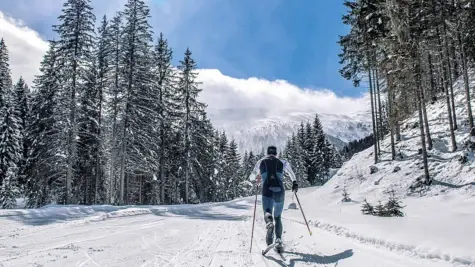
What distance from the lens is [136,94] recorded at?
2812 centimetres

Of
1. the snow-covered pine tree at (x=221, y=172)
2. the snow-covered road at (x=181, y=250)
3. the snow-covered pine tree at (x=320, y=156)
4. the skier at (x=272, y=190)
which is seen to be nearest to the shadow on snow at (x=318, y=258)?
the snow-covered road at (x=181, y=250)

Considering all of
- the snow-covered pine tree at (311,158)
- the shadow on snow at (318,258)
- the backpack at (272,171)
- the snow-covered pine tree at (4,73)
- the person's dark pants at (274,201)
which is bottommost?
the shadow on snow at (318,258)

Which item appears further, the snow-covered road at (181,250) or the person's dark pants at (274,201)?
the person's dark pants at (274,201)

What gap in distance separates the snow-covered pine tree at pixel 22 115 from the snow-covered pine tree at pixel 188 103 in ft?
51.5

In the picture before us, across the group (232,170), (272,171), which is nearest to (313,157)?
(232,170)

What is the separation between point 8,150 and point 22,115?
7012 mm

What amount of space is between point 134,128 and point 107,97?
16.2 feet

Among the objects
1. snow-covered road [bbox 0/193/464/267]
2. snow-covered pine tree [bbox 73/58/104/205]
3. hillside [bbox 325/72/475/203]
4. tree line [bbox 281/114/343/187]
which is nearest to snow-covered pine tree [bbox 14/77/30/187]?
snow-covered pine tree [bbox 73/58/104/205]

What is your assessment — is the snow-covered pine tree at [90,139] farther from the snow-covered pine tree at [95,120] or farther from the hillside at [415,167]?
the hillside at [415,167]

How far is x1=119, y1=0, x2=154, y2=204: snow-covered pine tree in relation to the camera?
90.2 ft

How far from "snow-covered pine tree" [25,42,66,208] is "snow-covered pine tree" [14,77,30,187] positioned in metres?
3.65

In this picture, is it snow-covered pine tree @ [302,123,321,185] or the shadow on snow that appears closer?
the shadow on snow

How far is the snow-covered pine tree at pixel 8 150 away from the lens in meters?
32.1

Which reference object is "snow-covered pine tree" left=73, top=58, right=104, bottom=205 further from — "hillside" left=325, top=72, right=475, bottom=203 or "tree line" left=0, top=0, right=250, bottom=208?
"hillside" left=325, top=72, right=475, bottom=203
